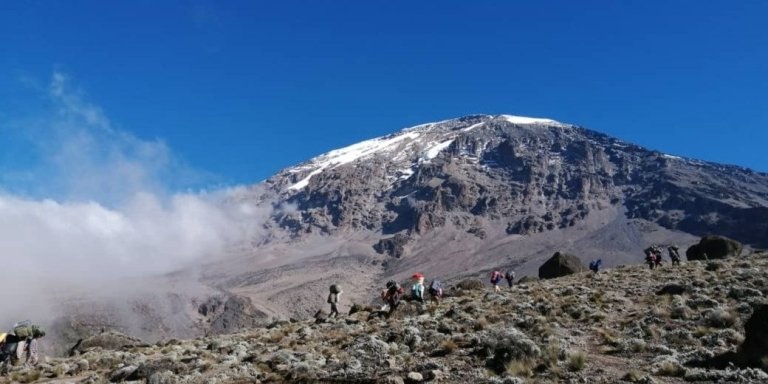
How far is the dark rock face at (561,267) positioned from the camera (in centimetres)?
5694

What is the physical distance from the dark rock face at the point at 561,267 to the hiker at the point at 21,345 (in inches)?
1751

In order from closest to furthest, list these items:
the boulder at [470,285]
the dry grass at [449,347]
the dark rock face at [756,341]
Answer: the dark rock face at [756,341] → the dry grass at [449,347] → the boulder at [470,285]

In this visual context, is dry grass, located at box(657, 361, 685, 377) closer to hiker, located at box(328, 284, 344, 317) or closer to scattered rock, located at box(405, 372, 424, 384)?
scattered rock, located at box(405, 372, 424, 384)

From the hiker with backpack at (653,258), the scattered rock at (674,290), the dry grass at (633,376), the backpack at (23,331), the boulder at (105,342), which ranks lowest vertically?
the dry grass at (633,376)

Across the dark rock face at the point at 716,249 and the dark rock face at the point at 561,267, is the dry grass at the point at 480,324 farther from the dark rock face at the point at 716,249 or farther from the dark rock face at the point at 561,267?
the dark rock face at the point at 716,249

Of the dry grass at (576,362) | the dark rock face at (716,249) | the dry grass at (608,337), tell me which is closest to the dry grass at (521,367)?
the dry grass at (576,362)

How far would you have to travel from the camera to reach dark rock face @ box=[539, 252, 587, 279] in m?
56.9

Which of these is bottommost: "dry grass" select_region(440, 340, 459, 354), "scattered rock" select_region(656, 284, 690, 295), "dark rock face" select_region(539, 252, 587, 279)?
"dry grass" select_region(440, 340, 459, 354)

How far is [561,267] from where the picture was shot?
189ft

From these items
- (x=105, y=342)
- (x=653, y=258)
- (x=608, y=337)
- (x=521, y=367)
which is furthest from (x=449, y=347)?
(x=653, y=258)

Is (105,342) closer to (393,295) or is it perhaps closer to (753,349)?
(393,295)

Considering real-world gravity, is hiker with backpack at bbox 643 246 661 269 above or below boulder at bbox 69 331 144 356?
above

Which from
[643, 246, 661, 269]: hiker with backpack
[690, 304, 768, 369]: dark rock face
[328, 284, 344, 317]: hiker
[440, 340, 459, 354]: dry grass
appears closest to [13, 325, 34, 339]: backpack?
[328, 284, 344, 317]: hiker

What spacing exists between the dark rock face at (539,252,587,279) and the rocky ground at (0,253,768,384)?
28.5 meters
